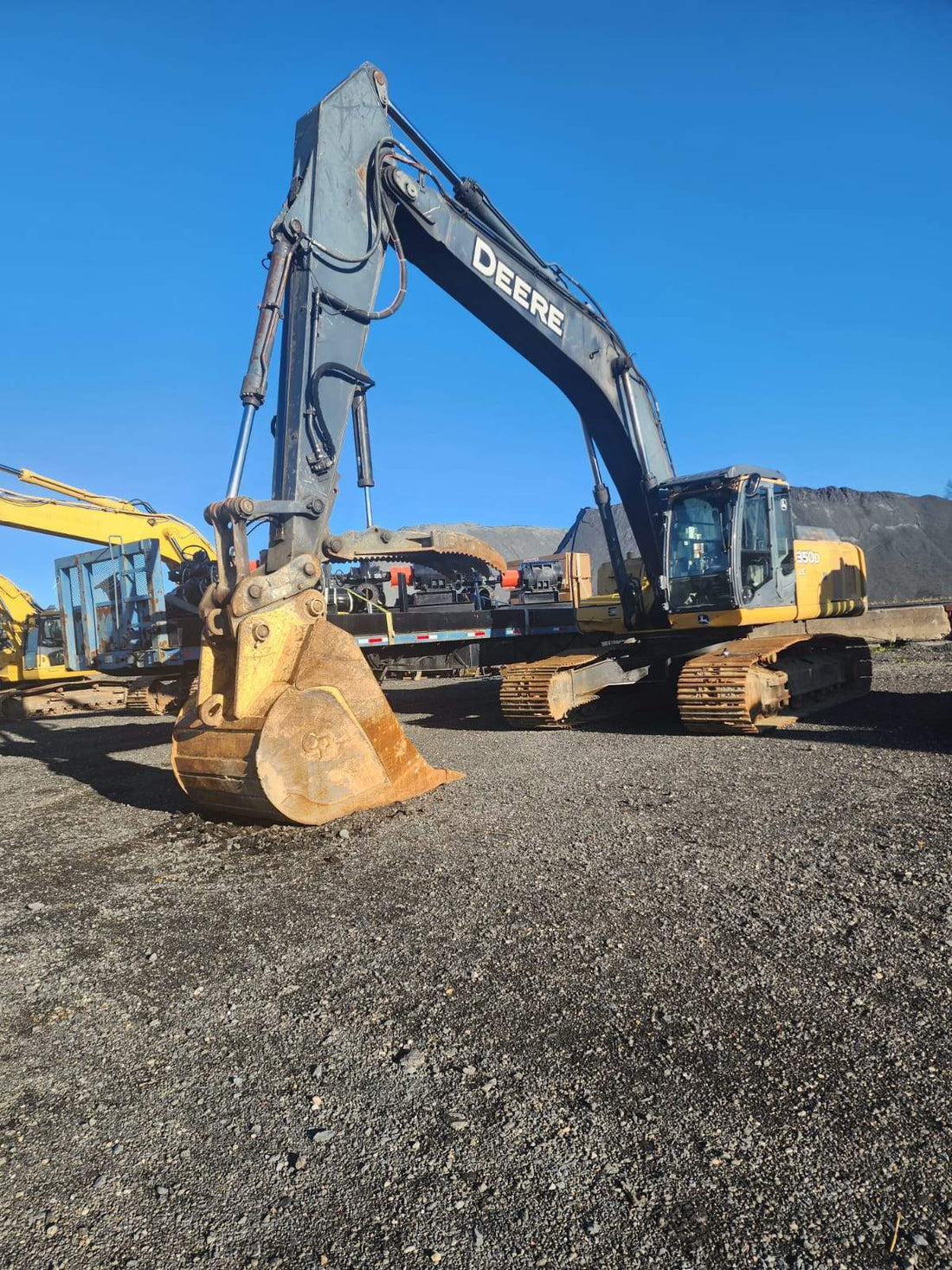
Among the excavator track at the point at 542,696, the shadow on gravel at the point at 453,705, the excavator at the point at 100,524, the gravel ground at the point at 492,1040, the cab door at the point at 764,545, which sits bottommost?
the gravel ground at the point at 492,1040

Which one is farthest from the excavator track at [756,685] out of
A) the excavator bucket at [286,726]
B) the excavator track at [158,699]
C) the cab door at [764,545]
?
the excavator track at [158,699]

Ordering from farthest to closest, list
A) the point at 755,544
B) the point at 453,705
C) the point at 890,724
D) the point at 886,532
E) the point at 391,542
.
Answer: the point at 886,532, the point at 391,542, the point at 453,705, the point at 755,544, the point at 890,724

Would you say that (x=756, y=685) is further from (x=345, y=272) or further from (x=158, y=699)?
(x=158, y=699)

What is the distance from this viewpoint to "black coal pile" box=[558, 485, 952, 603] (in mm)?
52406

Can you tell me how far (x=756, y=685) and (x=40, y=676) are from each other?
13.3 metres

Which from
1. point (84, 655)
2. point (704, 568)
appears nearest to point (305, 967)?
point (704, 568)

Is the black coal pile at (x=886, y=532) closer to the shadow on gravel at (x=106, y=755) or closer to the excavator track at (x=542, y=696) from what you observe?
the shadow on gravel at (x=106, y=755)

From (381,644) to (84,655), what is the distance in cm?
570

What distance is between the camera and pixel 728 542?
8719 mm

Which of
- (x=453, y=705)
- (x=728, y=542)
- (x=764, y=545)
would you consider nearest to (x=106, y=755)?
(x=453, y=705)

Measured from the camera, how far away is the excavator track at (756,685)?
7.62 m

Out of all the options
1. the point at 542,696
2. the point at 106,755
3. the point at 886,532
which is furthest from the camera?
the point at 886,532

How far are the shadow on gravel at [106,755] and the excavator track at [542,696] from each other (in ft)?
11.9

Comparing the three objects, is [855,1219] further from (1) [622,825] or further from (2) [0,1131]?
(1) [622,825]
